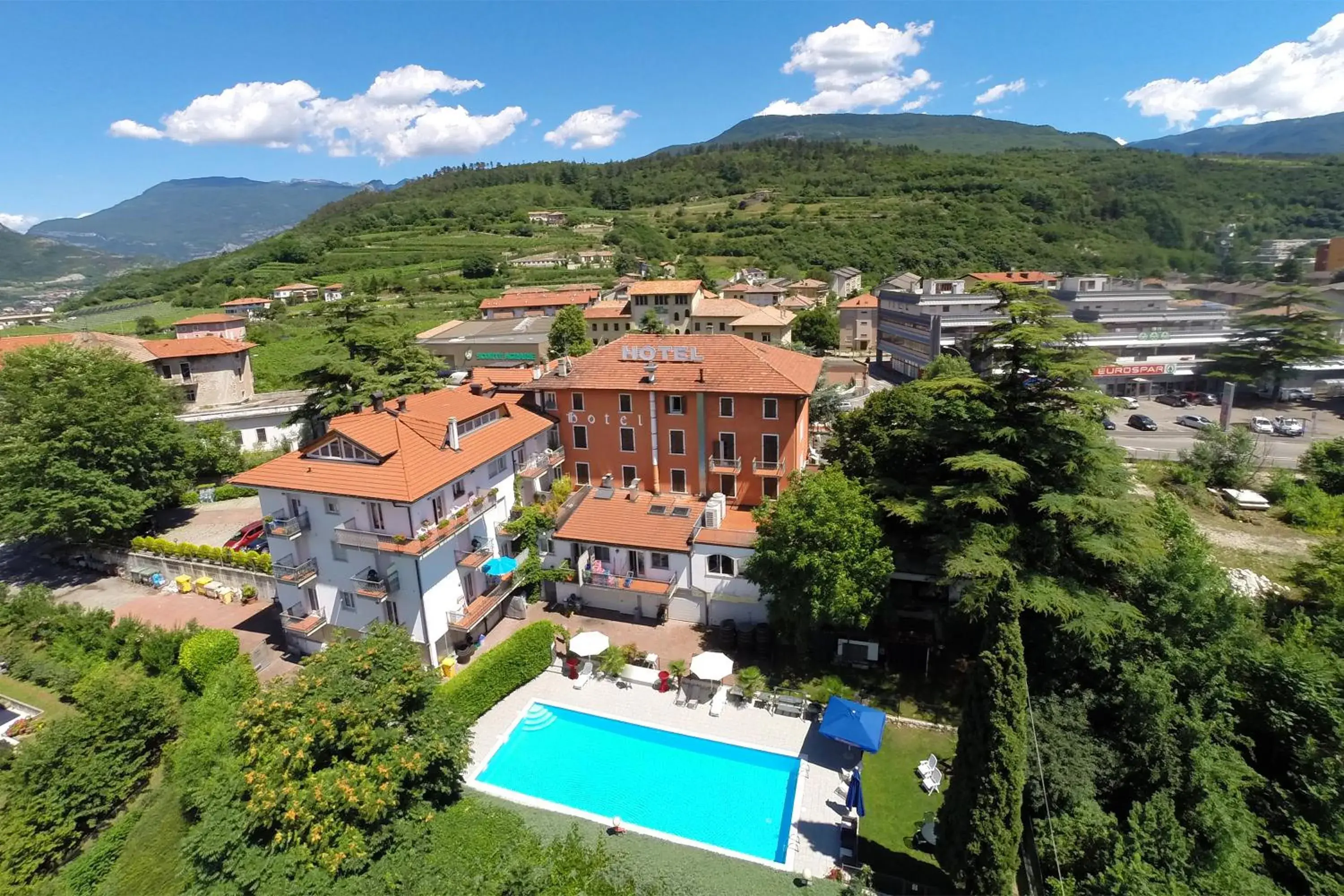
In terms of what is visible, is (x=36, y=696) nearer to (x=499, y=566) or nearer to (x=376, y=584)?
(x=376, y=584)

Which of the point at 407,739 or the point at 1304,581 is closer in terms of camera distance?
the point at 407,739

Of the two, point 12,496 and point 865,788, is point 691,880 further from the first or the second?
point 12,496

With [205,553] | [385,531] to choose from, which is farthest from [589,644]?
[205,553]

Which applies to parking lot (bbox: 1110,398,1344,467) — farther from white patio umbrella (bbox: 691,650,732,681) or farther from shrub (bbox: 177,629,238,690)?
shrub (bbox: 177,629,238,690)

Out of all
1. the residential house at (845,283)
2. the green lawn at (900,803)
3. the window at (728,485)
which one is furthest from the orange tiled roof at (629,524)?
the residential house at (845,283)

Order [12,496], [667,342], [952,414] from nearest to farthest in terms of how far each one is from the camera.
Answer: [952,414] < [12,496] < [667,342]

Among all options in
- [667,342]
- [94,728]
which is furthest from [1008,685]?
[94,728]
